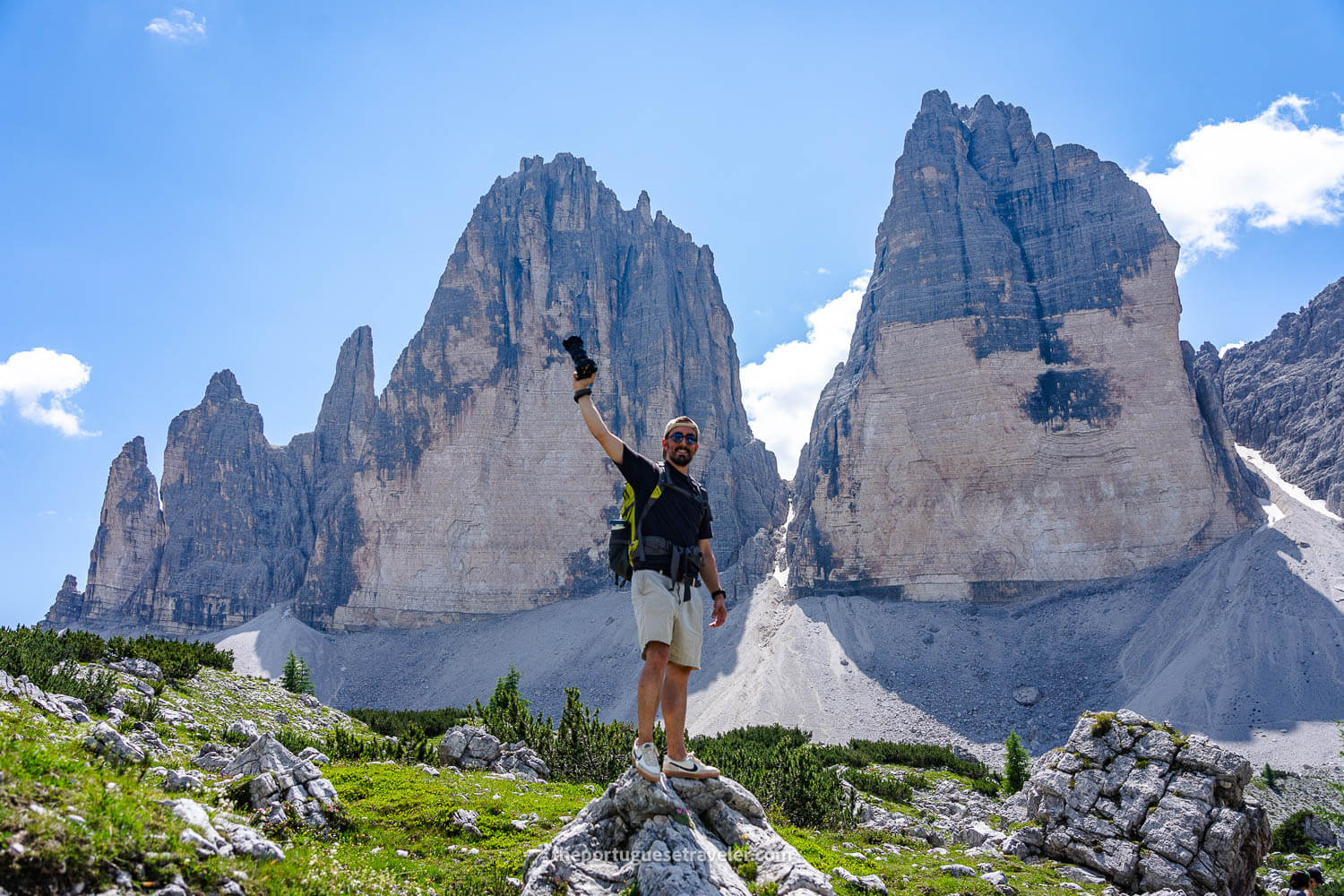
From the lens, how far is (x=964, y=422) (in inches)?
2783

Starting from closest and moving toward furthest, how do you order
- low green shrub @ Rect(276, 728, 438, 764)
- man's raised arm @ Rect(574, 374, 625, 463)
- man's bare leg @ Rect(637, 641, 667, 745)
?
man's bare leg @ Rect(637, 641, 667, 745), man's raised arm @ Rect(574, 374, 625, 463), low green shrub @ Rect(276, 728, 438, 764)

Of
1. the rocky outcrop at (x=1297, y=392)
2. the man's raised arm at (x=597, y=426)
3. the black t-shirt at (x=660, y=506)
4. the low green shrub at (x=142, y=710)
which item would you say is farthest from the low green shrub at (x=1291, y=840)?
the rocky outcrop at (x=1297, y=392)

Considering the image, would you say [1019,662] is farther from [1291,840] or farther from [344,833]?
[344,833]

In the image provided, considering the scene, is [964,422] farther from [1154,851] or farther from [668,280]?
[1154,851]

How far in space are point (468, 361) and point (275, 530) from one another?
42.7m

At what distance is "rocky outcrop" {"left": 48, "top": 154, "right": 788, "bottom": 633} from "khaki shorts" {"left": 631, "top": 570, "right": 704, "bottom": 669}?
2922 inches

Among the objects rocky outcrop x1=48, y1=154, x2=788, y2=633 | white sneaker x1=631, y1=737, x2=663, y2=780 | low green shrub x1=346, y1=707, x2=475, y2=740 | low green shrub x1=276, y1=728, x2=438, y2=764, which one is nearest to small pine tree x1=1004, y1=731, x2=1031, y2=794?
low green shrub x1=346, y1=707, x2=475, y2=740

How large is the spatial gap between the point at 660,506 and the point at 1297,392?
9983 centimetres

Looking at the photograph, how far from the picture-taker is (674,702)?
6922mm

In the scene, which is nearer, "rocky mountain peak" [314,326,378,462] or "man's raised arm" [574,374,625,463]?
"man's raised arm" [574,374,625,463]

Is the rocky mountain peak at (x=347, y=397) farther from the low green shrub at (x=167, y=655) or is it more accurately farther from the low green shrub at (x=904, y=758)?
the low green shrub at (x=167, y=655)

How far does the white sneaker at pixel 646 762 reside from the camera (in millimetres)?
6348

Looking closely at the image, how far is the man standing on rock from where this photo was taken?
22.0 ft

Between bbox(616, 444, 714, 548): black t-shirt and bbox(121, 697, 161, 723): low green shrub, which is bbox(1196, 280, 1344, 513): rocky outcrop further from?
bbox(121, 697, 161, 723): low green shrub
